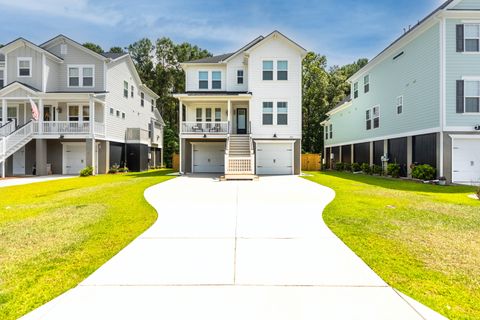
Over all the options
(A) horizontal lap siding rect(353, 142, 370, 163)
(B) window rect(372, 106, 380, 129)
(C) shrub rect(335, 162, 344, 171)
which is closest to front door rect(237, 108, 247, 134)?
(B) window rect(372, 106, 380, 129)

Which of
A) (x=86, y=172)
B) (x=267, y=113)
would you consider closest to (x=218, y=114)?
(x=267, y=113)

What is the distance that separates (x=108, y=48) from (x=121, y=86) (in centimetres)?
3061

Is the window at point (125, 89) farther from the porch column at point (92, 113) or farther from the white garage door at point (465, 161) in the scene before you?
the white garage door at point (465, 161)

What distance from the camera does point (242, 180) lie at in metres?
17.3

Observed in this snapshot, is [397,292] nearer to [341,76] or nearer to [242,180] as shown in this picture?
[242,180]

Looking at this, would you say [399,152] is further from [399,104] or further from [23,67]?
[23,67]

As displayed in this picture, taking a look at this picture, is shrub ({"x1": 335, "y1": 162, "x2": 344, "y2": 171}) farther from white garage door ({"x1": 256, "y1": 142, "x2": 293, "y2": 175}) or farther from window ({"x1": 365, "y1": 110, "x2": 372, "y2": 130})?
white garage door ({"x1": 256, "y1": 142, "x2": 293, "y2": 175})

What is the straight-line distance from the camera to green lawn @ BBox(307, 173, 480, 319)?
11.5 feet

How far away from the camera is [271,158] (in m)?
22.3

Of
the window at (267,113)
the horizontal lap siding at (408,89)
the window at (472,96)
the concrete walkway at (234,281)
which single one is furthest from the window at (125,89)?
the window at (472,96)

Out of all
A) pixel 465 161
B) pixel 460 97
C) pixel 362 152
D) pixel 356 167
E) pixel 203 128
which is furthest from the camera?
pixel 356 167

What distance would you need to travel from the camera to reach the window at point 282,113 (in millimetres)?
21984

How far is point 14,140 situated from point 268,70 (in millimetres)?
19177

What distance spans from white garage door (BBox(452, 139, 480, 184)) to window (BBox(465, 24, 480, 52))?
4.88 m
